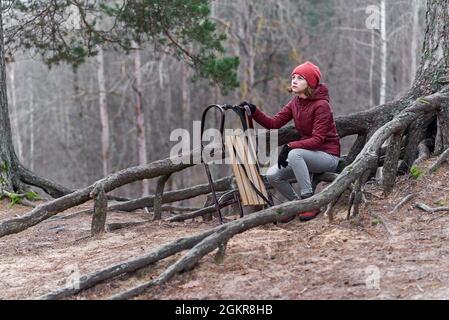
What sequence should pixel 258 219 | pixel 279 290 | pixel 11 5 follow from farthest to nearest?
pixel 11 5 < pixel 258 219 < pixel 279 290

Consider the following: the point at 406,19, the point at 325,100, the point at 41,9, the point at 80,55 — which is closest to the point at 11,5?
the point at 41,9

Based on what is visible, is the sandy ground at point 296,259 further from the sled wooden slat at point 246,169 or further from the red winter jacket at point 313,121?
the red winter jacket at point 313,121

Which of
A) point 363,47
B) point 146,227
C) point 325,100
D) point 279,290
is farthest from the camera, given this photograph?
point 363,47

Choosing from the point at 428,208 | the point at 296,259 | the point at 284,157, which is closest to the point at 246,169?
the point at 284,157

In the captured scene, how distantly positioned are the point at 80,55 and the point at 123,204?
4.40m

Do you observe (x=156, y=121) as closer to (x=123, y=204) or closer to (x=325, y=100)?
(x=123, y=204)

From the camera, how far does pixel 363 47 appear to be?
97.8ft

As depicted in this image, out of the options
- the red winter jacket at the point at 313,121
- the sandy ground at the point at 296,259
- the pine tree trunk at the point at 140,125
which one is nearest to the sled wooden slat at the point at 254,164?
the sandy ground at the point at 296,259

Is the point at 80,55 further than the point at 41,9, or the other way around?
the point at 80,55

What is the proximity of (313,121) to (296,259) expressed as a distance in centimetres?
194

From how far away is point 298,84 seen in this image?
19.8 ft

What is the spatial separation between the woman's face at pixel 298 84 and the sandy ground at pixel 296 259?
3.83 ft

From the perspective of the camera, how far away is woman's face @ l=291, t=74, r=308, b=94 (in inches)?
238

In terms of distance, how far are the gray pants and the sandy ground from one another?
1.35ft
